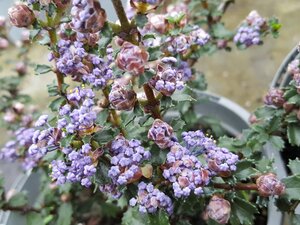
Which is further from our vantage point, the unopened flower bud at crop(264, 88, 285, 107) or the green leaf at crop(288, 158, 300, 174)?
the unopened flower bud at crop(264, 88, 285, 107)

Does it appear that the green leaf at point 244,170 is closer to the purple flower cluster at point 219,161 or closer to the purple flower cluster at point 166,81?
the purple flower cluster at point 219,161

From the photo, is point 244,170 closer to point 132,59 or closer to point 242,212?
point 242,212

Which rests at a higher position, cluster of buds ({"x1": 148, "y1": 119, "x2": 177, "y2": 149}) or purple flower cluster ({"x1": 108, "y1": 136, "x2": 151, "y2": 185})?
cluster of buds ({"x1": 148, "y1": 119, "x2": 177, "y2": 149})

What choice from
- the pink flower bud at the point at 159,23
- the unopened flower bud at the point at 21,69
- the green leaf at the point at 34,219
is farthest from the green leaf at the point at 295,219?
the unopened flower bud at the point at 21,69

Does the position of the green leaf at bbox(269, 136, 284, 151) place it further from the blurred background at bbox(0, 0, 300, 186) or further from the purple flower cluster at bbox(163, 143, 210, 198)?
the blurred background at bbox(0, 0, 300, 186)

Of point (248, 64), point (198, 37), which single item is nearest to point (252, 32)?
point (198, 37)

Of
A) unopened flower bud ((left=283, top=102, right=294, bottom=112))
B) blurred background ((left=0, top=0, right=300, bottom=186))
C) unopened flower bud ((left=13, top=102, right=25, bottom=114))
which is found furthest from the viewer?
Answer: blurred background ((left=0, top=0, right=300, bottom=186))

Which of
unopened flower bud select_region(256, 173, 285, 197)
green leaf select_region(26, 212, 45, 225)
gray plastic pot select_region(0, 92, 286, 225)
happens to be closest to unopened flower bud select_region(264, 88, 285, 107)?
gray plastic pot select_region(0, 92, 286, 225)
